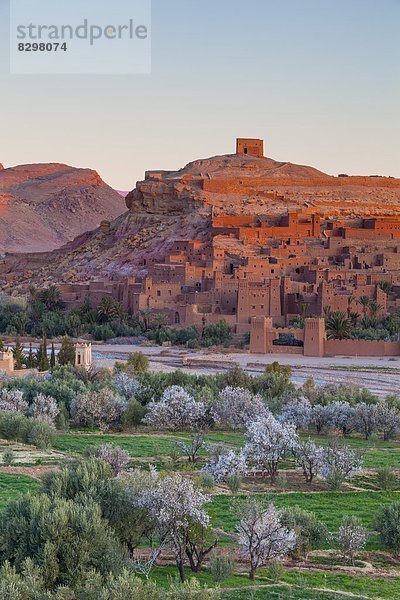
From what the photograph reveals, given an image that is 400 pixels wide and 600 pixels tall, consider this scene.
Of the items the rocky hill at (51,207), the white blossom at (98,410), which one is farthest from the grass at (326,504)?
the rocky hill at (51,207)

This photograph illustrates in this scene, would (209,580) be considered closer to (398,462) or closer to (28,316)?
(398,462)

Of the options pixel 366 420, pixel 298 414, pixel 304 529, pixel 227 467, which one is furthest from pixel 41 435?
pixel 304 529

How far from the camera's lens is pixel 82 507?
14.5 metres

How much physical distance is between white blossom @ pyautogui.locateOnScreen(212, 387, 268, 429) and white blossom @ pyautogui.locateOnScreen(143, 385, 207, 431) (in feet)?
1.31

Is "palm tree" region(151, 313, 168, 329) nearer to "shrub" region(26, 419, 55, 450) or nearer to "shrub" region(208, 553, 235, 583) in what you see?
"shrub" region(26, 419, 55, 450)

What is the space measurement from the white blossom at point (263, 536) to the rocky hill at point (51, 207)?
3937 inches

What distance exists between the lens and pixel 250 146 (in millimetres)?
79938

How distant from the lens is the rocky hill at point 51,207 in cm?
12200

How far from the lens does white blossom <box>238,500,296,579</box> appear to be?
1530 centimetres

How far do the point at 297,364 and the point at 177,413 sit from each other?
47.8ft

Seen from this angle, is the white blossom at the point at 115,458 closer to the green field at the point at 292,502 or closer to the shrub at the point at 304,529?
the green field at the point at 292,502

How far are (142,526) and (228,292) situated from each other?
116 ft

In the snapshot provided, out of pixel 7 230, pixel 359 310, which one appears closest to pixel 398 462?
pixel 359 310

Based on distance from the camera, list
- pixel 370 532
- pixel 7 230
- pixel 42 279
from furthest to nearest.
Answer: pixel 7 230 → pixel 42 279 → pixel 370 532
